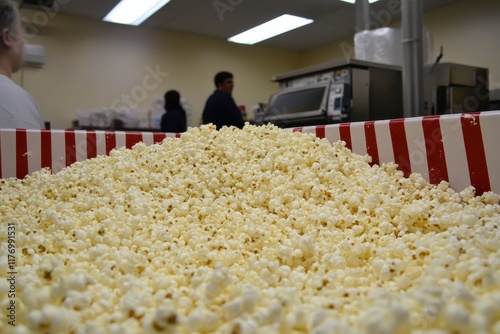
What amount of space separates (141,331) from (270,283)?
0.27 meters

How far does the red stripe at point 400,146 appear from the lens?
4.92 ft

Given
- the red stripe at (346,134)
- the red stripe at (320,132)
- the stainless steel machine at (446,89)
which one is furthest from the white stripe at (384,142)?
the stainless steel machine at (446,89)

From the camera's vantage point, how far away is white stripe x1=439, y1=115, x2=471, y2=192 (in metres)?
1.34

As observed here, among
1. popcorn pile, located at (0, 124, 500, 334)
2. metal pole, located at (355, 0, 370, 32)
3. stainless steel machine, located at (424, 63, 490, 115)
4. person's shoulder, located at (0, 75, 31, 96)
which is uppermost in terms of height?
metal pole, located at (355, 0, 370, 32)

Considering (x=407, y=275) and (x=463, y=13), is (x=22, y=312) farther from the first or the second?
(x=463, y=13)

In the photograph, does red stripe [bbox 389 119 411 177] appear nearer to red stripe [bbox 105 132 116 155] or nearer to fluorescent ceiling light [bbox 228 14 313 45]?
red stripe [bbox 105 132 116 155]

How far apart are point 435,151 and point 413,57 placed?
139cm

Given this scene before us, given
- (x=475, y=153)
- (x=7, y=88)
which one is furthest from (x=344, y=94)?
(x=7, y=88)

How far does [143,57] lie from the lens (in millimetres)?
6215

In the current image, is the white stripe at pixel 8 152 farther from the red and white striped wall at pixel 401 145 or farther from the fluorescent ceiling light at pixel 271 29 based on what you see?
the fluorescent ceiling light at pixel 271 29

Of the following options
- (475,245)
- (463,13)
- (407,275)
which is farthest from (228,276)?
(463,13)

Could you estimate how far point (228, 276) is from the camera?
0.73 m

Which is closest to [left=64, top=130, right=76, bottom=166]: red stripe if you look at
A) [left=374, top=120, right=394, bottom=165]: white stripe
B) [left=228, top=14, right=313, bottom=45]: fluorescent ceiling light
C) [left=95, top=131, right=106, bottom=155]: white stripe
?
[left=95, top=131, right=106, bottom=155]: white stripe

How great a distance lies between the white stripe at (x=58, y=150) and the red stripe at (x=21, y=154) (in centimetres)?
11
